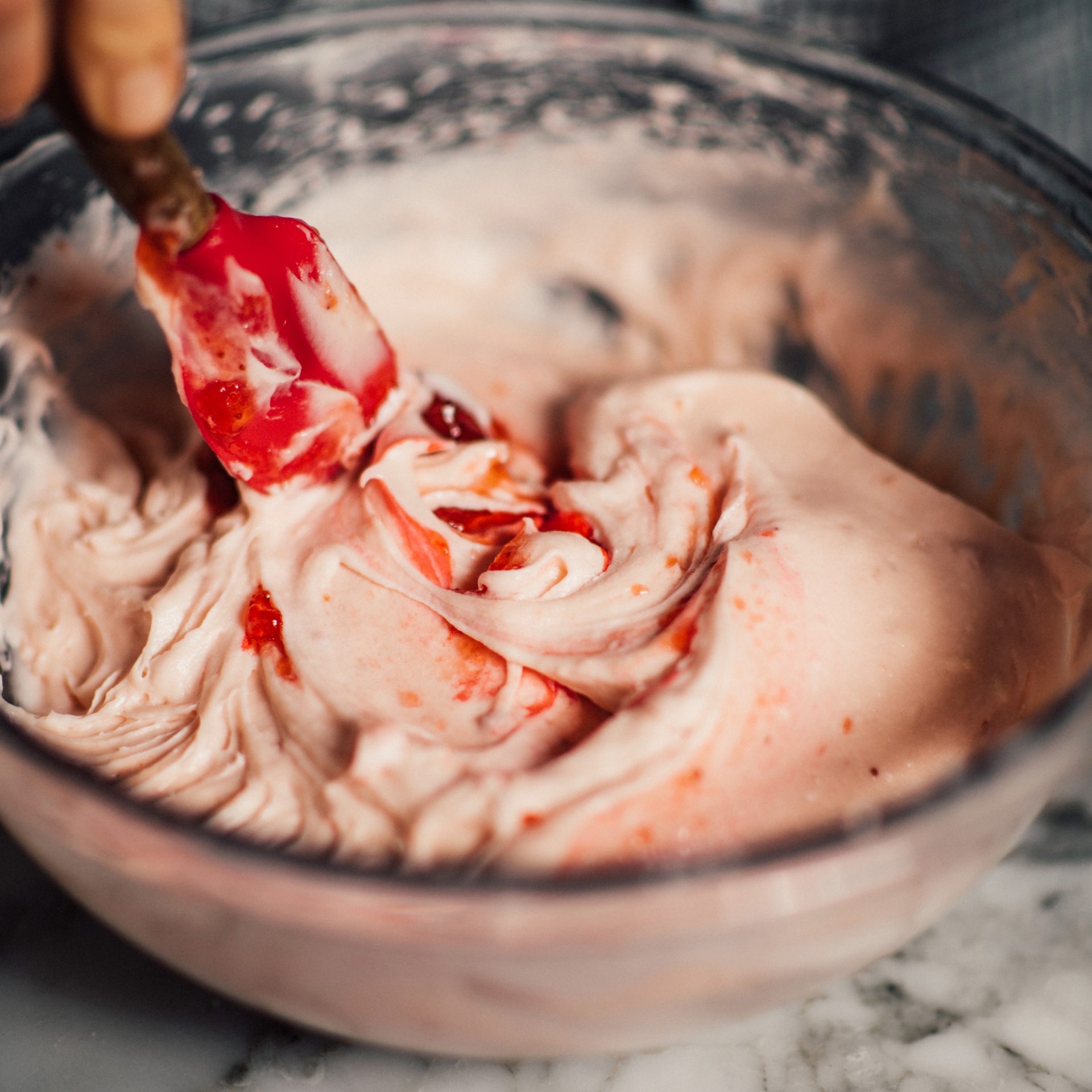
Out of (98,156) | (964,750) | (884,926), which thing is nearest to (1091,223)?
(964,750)

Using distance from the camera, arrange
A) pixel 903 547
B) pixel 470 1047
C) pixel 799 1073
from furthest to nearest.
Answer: pixel 903 547, pixel 799 1073, pixel 470 1047

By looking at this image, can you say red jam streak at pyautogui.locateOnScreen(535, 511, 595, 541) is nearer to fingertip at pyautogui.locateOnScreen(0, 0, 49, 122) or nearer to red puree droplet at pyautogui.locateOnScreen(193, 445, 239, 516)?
red puree droplet at pyautogui.locateOnScreen(193, 445, 239, 516)

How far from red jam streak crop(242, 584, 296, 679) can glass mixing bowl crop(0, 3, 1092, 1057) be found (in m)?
0.22

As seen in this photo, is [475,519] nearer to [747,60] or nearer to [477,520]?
[477,520]

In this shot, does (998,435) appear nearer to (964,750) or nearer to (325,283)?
(964,750)

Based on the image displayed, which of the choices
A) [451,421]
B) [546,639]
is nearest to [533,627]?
[546,639]

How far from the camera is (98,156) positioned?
682 mm

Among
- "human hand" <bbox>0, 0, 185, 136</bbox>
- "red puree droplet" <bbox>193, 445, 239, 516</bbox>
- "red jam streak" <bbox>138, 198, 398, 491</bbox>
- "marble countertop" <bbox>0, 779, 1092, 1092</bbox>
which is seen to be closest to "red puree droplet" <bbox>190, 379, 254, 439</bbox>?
"red jam streak" <bbox>138, 198, 398, 491</bbox>

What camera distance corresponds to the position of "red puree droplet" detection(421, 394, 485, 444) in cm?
98

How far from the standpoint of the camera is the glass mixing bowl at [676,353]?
0.53 meters

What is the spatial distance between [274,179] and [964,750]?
0.90 metres

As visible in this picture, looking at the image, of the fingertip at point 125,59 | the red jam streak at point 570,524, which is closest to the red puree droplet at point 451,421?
the red jam streak at point 570,524

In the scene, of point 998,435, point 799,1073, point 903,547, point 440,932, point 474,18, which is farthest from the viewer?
point 474,18

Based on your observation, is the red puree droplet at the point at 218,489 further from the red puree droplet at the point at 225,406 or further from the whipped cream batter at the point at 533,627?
the red puree droplet at the point at 225,406
